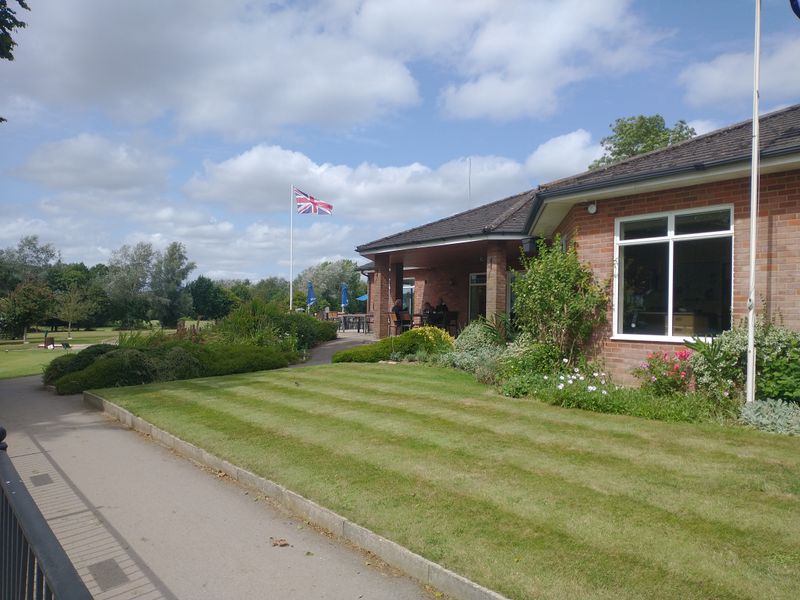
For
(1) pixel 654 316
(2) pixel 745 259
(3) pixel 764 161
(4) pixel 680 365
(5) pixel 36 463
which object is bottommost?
(5) pixel 36 463

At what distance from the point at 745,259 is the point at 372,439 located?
5.99 meters

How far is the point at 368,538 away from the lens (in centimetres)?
412

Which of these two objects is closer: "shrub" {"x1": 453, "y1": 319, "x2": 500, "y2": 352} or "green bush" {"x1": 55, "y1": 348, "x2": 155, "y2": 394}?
"green bush" {"x1": 55, "y1": 348, "x2": 155, "y2": 394}

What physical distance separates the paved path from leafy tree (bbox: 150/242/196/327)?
48132mm

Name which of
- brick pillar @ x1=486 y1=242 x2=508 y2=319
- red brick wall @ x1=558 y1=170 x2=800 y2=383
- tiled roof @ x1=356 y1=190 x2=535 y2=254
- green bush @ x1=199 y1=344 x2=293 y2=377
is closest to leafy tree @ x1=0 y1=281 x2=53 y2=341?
green bush @ x1=199 y1=344 x2=293 y2=377

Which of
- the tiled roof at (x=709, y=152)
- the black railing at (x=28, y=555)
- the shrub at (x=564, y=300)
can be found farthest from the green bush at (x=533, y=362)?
the black railing at (x=28, y=555)

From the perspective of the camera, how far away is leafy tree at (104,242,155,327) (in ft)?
169

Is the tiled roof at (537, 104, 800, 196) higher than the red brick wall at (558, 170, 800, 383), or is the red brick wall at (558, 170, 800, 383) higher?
the tiled roof at (537, 104, 800, 196)

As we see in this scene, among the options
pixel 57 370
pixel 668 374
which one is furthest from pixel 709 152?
pixel 57 370

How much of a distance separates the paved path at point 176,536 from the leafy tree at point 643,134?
3381 cm

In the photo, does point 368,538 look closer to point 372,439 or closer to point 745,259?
point 372,439

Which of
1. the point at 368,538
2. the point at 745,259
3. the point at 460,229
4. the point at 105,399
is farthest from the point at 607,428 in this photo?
the point at 460,229

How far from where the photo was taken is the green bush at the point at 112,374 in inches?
463

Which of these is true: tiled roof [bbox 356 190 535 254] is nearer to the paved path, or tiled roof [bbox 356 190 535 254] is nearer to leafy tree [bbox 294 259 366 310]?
the paved path
